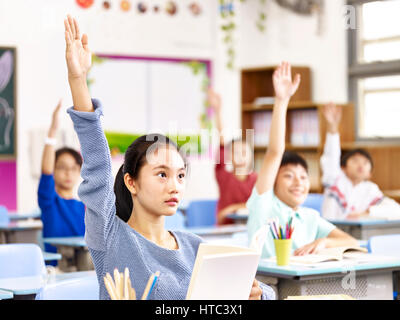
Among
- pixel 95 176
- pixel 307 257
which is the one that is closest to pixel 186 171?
pixel 95 176

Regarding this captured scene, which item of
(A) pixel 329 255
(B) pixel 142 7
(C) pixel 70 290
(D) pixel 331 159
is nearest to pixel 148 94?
(B) pixel 142 7

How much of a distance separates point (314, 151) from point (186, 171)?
17.1 ft

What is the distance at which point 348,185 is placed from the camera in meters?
5.49

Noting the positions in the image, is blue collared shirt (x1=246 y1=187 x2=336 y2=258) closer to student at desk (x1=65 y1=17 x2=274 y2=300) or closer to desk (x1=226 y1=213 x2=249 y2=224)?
student at desk (x1=65 y1=17 x2=274 y2=300)

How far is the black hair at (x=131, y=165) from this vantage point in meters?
1.80

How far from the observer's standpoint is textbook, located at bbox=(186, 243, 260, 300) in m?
1.26

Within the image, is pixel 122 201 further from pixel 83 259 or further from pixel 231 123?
pixel 231 123

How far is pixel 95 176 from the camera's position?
1586 mm

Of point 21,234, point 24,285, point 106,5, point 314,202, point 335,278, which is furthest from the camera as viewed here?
point 106,5

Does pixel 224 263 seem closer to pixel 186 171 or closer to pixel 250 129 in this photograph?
pixel 186 171

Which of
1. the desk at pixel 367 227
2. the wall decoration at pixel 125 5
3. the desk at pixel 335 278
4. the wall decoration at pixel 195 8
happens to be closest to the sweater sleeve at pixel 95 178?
the desk at pixel 335 278

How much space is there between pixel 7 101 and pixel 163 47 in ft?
5.61

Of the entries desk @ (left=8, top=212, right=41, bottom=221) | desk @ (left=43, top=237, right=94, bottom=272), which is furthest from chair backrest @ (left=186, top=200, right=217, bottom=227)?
desk @ (left=43, top=237, right=94, bottom=272)

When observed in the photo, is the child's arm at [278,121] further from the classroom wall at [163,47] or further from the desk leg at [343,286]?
the classroom wall at [163,47]
